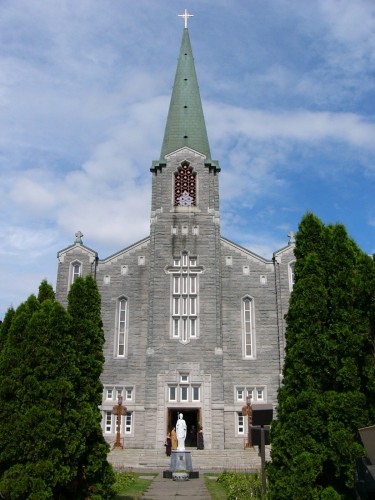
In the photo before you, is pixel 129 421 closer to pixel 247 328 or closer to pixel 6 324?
pixel 247 328

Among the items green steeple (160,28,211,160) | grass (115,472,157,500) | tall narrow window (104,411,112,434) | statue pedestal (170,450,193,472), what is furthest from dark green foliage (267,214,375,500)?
green steeple (160,28,211,160)

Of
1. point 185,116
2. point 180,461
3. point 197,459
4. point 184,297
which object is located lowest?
point 197,459

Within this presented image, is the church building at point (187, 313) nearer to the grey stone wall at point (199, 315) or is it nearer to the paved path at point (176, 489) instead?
the grey stone wall at point (199, 315)

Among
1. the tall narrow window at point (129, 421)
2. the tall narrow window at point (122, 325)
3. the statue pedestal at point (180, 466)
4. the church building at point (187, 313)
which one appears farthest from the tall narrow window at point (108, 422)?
the statue pedestal at point (180, 466)

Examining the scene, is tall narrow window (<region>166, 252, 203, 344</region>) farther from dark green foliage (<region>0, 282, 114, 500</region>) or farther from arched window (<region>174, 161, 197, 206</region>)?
dark green foliage (<region>0, 282, 114, 500</region>)

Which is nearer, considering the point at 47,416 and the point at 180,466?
the point at 47,416

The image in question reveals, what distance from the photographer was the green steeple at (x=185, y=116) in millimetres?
33844

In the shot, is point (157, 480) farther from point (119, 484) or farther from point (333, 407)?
point (333, 407)

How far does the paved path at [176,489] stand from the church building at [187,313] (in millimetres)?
9237

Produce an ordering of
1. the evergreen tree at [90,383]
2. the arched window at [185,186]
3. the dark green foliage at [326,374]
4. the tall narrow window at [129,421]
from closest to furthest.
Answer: the dark green foliage at [326,374] → the evergreen tree at [90,383] → the tall narrow window at [129,421] → the arched window at [185,186]

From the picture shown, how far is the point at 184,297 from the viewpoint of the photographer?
30578mm

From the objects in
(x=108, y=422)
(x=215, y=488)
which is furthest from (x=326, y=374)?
(x=108, y=422)

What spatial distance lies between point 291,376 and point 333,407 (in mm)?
1190

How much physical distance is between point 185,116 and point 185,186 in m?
5.54
